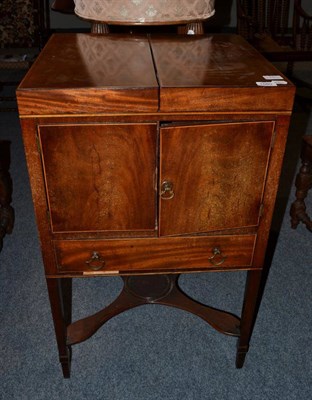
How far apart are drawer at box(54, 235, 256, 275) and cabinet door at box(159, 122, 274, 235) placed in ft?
0.22

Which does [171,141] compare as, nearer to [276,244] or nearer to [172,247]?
[172,247]

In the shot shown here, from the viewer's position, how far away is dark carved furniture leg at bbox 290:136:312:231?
8.05 feet

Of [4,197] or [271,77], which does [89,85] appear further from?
[4,197]

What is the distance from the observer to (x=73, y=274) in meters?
1.43

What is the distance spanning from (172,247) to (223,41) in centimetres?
74

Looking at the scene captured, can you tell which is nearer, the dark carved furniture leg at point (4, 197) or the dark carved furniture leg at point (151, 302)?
the dark carved furniture leg at point (151, 302)

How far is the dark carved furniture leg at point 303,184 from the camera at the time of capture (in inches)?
96.6

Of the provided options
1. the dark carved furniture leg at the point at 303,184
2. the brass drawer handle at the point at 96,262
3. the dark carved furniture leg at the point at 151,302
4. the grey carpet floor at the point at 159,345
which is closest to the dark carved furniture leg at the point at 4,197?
the grey carpet floor at the point at 159,345

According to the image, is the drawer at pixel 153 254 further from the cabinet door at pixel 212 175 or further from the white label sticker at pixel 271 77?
the white label sticker at pixel 271 77

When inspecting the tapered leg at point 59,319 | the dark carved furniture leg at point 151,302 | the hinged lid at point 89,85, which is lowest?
the dark carved furniture leg at point 151,302

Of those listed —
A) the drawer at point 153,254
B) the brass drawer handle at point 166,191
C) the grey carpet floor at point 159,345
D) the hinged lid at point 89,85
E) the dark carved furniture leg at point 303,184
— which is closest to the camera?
the hinged lid at point 89,85

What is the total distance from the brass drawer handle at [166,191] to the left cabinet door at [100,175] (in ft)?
0.09

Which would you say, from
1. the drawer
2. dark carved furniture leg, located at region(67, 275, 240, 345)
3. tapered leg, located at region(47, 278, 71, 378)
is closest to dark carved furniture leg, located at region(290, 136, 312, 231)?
dark carved furniture leg, located at region(67, 275, 240, 345)

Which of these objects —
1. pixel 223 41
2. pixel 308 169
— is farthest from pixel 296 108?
pixel 223 41
